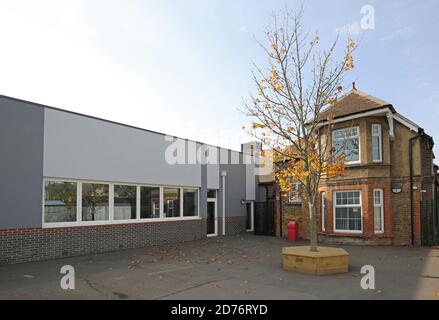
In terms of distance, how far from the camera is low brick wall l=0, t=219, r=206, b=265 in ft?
35.7

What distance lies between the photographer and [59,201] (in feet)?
40.7

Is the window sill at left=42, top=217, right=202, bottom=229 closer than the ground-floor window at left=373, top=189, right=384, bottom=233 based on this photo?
Yes

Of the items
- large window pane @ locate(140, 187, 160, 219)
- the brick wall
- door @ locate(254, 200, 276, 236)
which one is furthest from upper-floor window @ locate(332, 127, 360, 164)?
large window pane @ locate(140, 187, 160, 219)

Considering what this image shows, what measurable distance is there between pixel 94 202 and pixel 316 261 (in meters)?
8.70

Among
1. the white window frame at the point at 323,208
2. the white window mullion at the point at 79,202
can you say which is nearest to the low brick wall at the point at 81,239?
the white window mullion at the point at 79,202

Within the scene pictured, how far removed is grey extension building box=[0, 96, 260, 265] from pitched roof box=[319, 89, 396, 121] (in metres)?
7.43

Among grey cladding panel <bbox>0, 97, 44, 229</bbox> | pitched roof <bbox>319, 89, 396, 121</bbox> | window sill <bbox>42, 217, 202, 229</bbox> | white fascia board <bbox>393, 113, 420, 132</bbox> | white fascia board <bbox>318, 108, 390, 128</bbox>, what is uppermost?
pitched roof <bbox>319, 89, 396, 121</bbox>

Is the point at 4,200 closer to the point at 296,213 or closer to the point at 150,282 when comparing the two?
the point at 150,282

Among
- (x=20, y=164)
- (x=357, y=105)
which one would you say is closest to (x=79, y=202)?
(x=20, y=164)

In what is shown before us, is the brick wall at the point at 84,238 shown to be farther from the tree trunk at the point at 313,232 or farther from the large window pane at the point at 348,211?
the tree trunk at the point at 313,232

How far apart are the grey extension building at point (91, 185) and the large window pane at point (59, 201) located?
0.11 feet

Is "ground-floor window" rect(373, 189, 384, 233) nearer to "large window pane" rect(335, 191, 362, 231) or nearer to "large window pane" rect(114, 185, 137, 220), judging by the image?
"large window pane" rect(335, 191, 362, 231)

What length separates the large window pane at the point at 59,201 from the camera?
39.4 ft

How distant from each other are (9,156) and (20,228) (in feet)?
7.56
